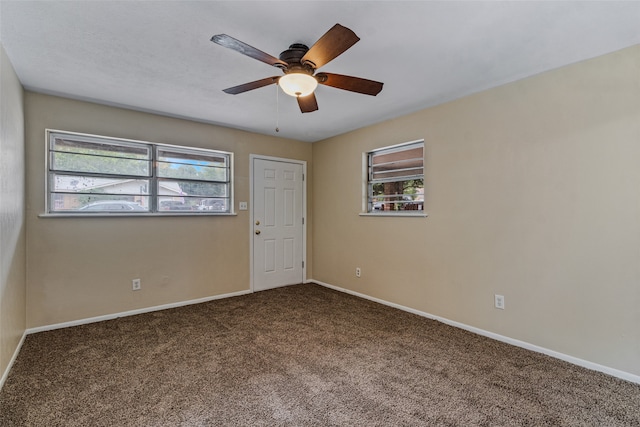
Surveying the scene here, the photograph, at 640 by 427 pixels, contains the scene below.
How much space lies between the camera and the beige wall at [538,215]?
2.15 metres

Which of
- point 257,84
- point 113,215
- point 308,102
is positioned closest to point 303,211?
point 113,215

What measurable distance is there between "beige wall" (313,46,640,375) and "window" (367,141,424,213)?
165mm

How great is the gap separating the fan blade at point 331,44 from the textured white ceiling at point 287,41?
21 centimetres

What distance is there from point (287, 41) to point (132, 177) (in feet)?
8.10

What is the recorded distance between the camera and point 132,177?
3.45m

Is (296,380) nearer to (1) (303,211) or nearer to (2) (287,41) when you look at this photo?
(2) (287,41)

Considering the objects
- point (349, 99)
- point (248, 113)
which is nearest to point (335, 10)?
point (349, 99)

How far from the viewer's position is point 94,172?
3221 millimetres

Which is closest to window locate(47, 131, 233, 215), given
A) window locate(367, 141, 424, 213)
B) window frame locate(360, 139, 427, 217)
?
window frame locate(360, 139, 427, 217)

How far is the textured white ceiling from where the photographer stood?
174 centimetres

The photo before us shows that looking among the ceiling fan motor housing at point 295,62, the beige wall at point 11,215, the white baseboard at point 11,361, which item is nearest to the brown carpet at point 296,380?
the white baseboard at point 11,361

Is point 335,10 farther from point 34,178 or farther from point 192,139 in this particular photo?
point 34,178

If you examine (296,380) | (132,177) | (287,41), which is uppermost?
(287,41)

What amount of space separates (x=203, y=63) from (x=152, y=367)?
2350 mm
